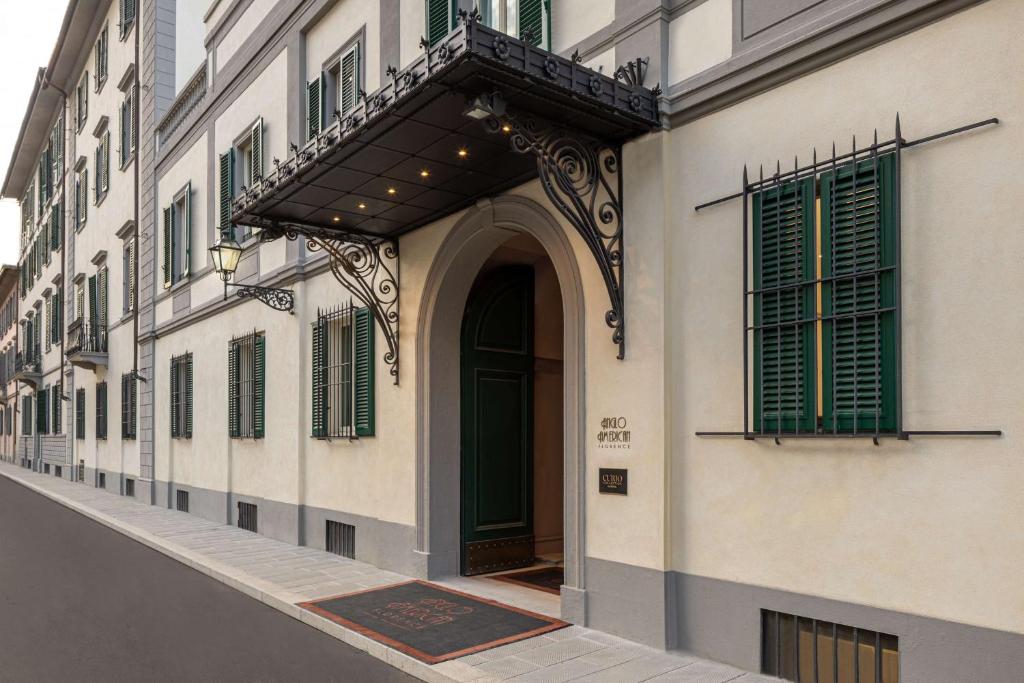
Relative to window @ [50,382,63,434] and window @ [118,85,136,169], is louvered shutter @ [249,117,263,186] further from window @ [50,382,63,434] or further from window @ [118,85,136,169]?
window @ [50,382,63,434]

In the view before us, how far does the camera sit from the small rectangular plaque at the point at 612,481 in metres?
6.85

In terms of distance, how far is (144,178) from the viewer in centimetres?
2041

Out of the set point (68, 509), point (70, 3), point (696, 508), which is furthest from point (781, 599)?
point (70, 3)

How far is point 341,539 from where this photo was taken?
11234 mm

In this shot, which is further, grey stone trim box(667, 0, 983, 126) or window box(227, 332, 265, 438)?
window box(227, 332, 265, 438)

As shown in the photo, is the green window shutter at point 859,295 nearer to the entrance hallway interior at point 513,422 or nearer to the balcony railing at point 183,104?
the entrance hallway interior at point 513,422

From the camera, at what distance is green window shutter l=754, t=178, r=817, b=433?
5.58m

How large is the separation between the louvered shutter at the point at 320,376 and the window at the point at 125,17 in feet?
47.4

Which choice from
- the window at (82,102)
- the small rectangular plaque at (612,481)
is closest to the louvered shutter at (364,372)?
the small rectangular plaque at (612,481)

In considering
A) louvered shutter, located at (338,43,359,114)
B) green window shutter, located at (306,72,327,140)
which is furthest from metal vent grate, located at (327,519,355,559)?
louvered shutter, located at (338,43,359,114)

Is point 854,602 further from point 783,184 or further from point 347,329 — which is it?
point 347,329

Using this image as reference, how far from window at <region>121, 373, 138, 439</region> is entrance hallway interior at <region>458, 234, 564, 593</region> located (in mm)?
13560

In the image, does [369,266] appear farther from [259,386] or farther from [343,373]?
[259,386]

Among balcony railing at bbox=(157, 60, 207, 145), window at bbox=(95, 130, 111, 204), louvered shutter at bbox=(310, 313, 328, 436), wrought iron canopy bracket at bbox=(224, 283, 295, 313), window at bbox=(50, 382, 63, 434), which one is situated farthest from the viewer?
window at bbox=(50, 382, 63, 434)
